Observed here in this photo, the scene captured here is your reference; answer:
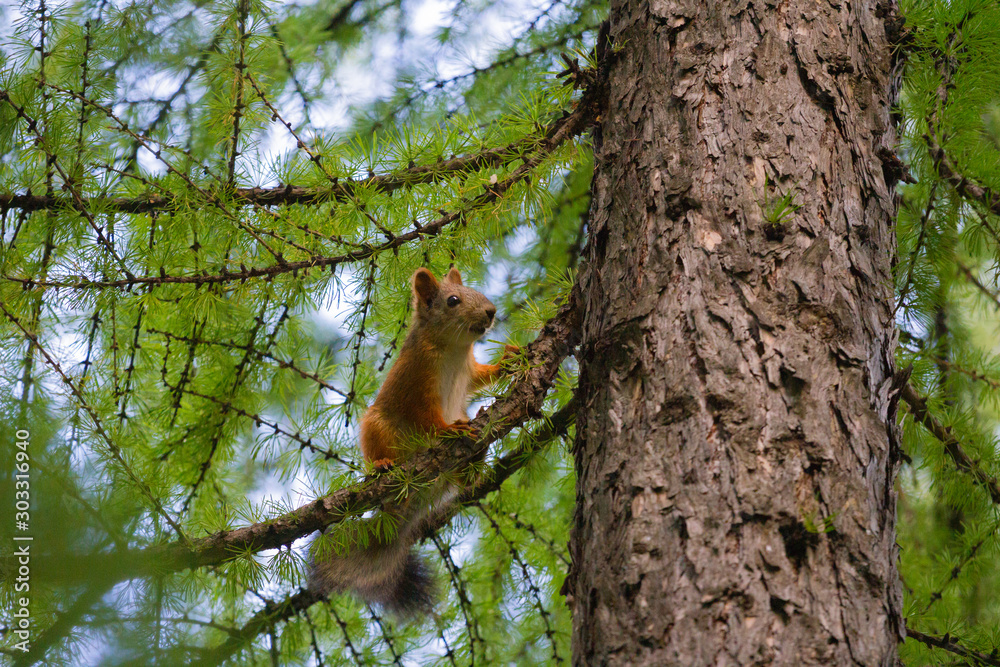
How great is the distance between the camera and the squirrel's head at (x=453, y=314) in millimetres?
3215

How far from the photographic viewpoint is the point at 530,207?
7.55ft

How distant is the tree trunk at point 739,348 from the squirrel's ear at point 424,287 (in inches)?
39.1

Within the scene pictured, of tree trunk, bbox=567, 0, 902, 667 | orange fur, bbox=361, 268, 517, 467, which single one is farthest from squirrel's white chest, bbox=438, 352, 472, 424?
tree trunk, bbox=567, 0, 902, 667

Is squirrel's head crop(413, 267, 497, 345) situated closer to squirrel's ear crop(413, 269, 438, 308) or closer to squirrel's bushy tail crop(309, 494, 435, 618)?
squirrel's ear crop(413, 269, 438, 308)

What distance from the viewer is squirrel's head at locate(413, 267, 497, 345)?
3215 millimetres

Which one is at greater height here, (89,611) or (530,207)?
(530,207)

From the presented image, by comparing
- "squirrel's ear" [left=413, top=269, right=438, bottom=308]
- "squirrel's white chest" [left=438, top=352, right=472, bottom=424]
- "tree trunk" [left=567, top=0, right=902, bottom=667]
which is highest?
"squirrel's ear" [left=413, top=269, right=438, bottom=308]

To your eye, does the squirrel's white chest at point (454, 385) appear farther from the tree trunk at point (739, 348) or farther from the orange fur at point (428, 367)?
the tree trunk at point (739, 348)

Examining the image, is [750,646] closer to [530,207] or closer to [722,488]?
[722,488]

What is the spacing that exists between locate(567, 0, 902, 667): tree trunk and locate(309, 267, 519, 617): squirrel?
0.74 metres

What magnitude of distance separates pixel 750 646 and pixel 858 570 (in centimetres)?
28

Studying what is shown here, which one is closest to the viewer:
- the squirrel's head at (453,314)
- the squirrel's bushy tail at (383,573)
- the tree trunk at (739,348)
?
the tree trunk at (739,348)

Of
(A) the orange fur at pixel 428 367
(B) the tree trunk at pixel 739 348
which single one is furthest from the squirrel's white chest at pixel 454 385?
(B) the tree trunk at pixel 739 348

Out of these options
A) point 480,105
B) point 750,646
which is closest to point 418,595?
point 750,646
